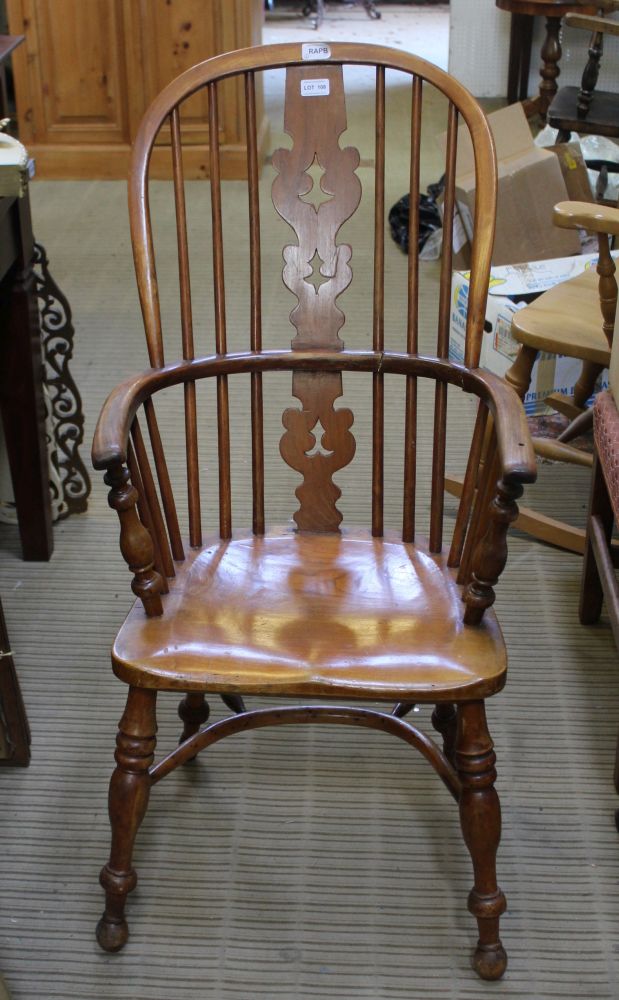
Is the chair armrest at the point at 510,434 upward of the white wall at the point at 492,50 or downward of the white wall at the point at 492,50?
upward

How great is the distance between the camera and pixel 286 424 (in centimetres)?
163

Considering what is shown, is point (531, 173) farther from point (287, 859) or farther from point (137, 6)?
point (287, 859)

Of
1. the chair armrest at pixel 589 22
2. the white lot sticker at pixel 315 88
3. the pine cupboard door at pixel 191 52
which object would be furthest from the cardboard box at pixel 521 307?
the pine cupboard door at pixel 191 52

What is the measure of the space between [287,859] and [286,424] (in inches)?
24.5

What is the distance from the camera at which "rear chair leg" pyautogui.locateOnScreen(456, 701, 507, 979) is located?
1.40 m

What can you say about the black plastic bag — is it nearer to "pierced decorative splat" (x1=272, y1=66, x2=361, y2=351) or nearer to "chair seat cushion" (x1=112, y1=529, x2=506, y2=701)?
"pierced decorative splat" (x1=272, y1=66, x2=361, y2=351)

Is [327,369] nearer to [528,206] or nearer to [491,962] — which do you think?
[491,962]

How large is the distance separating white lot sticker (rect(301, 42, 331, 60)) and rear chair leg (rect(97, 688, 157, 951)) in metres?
0.85

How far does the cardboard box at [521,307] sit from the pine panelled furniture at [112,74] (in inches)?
70.7

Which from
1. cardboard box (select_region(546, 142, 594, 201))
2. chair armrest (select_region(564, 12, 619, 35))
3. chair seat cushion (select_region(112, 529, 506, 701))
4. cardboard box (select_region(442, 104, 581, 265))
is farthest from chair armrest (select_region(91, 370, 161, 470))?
chair armrest (select_region(564, 12, 619, 35))

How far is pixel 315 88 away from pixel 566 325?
0.89 m

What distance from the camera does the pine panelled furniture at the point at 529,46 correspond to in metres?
4.57

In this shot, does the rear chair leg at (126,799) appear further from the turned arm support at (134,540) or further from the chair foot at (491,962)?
the chair foot at (491,962)

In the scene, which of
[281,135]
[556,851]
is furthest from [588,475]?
[281,135]
